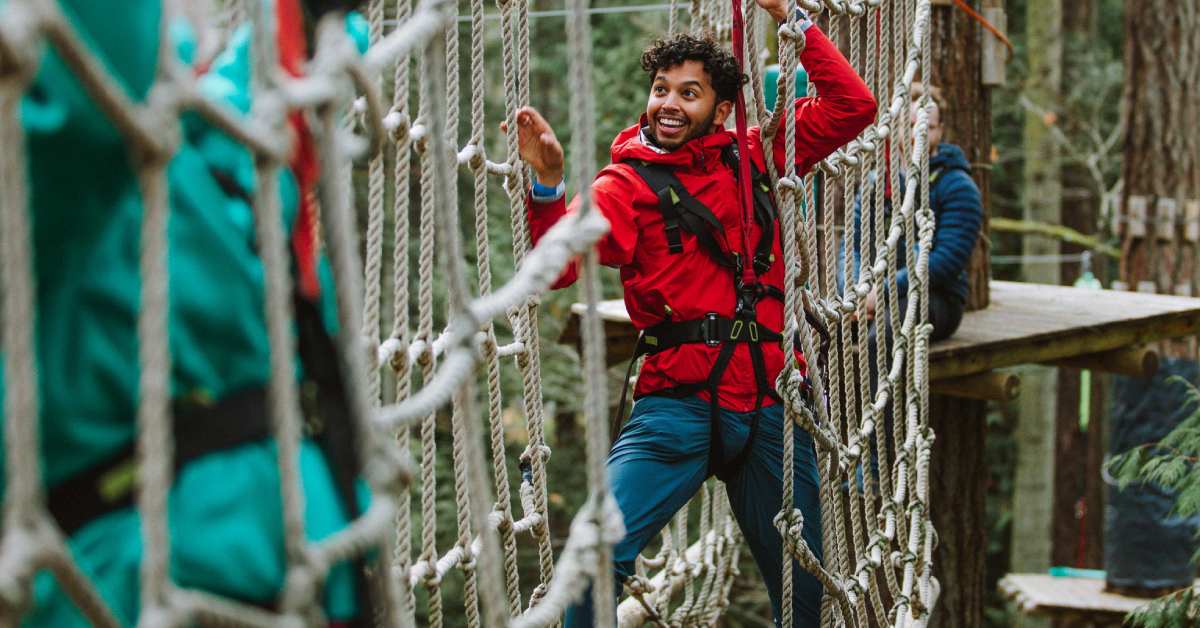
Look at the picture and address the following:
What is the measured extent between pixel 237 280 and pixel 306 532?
0.20 m

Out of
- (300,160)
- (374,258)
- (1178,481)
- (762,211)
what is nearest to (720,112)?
(762,211)

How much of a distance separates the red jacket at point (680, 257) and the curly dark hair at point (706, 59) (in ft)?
0.29

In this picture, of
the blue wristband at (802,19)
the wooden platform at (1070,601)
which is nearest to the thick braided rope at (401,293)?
the blue wristband at (802,19)

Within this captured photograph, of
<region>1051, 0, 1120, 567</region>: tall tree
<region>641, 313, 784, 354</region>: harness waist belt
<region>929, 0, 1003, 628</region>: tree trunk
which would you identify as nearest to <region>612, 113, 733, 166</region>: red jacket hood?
<region>641, 313, 784, 354</region>: harness waist belt

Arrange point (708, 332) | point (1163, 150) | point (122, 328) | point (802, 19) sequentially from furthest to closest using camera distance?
1. point (1163, 150)
2. point (802, 19)
3. point (708, 332)
4. point (122, 328)

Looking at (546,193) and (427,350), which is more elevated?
(546,193)

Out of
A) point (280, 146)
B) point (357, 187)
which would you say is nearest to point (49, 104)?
point (280, 146)

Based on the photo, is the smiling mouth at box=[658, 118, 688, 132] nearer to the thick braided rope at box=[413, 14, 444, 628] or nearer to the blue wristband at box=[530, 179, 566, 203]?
the blue wristband at box=[530, 179, 566, 203]

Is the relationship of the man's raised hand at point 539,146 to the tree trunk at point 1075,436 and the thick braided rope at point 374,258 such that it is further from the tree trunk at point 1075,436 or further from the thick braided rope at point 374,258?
the tree trunk at point 1075,436

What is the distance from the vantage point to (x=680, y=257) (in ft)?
8.01

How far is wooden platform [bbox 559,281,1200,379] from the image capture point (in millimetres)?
3895

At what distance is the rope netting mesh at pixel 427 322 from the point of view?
946 millimetres

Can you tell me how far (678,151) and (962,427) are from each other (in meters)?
2.19

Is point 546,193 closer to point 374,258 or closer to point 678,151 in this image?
point 678,151
